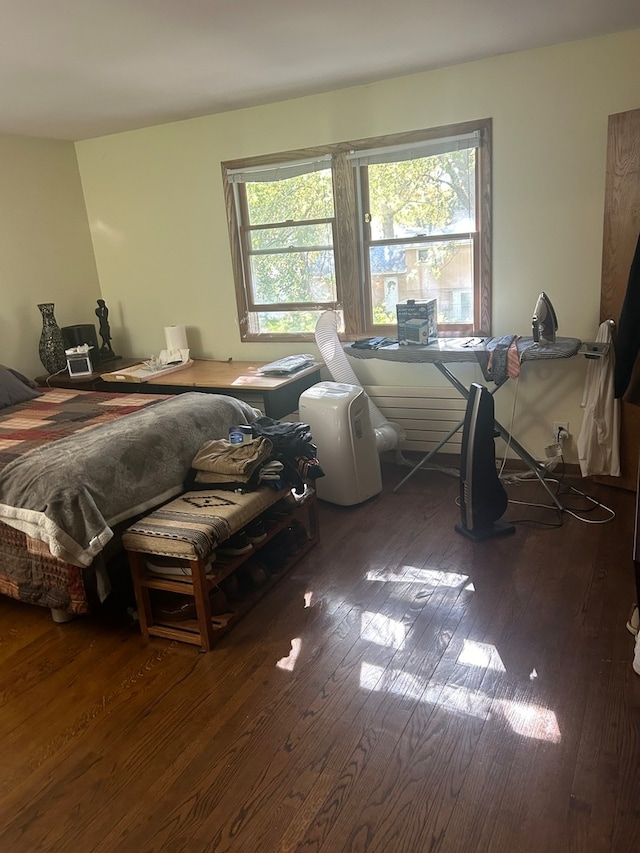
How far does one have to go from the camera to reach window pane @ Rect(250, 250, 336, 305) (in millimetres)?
4027

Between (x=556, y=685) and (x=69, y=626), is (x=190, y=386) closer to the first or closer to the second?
(x=69, y=626)

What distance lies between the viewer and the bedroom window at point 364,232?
11.6 ft

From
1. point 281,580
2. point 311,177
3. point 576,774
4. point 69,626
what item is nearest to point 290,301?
point 311,177

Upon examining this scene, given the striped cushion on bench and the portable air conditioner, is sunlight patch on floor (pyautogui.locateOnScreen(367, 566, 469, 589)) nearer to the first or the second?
the striped cushion on bench

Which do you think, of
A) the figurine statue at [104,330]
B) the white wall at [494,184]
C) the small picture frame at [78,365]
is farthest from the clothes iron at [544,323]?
the figurine statue at [104,330]

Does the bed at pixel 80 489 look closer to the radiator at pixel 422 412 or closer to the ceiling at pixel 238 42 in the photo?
the radiator at pixel 422 412

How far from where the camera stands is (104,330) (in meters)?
4.68

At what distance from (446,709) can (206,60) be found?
2.97 metres

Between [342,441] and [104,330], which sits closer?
[342,441]

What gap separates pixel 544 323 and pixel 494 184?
2.96ft

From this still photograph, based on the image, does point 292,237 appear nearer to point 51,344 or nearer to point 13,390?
point 51,344

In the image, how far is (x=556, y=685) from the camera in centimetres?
196

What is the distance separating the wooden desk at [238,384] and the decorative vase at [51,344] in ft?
0.72

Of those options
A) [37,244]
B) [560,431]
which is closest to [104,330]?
[37,244]
